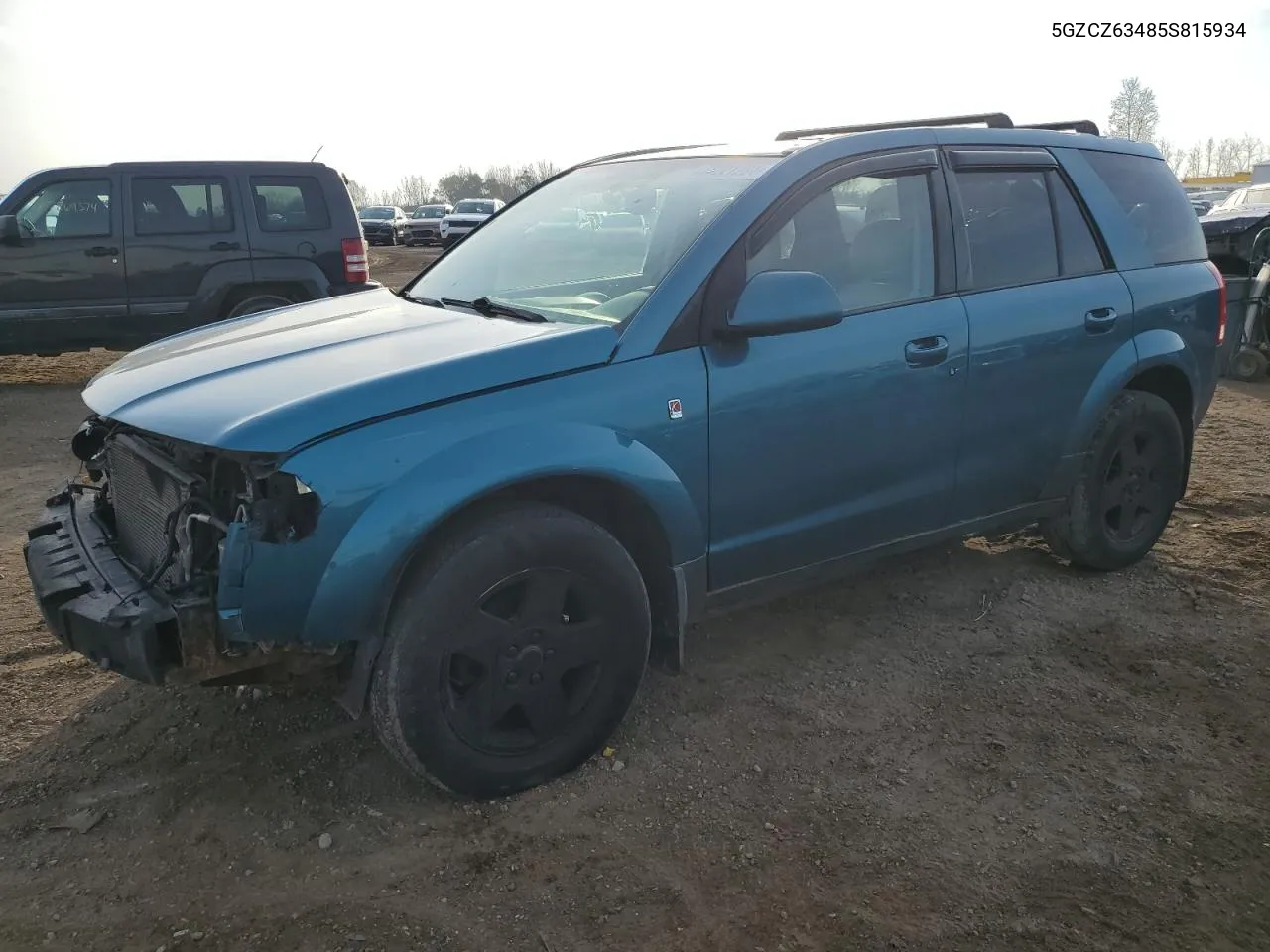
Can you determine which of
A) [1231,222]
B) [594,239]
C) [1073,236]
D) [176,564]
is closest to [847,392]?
[594,239]

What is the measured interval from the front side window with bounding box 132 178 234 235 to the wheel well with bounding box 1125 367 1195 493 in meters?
7.42

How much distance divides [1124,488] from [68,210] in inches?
332

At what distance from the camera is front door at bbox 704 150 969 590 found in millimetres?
3123

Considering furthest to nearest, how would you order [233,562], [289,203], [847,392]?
[289,203], [847,392], [233,562]

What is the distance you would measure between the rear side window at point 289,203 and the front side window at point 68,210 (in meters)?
1.25

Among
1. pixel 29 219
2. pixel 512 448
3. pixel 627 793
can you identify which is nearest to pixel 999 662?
pixel 627 793

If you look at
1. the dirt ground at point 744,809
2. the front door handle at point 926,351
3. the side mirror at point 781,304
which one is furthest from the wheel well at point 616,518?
the front door handle at point 926,351

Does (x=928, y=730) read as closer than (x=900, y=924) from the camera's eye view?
No

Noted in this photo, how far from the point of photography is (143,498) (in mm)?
2924

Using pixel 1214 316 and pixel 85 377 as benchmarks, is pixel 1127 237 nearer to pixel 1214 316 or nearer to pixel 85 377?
pixel 1214 316

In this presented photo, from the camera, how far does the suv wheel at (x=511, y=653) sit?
8.66 feet

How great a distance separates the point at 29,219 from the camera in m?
8.38

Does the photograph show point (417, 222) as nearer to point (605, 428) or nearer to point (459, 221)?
point (459, 221)

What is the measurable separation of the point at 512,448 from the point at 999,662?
7.30 ft
